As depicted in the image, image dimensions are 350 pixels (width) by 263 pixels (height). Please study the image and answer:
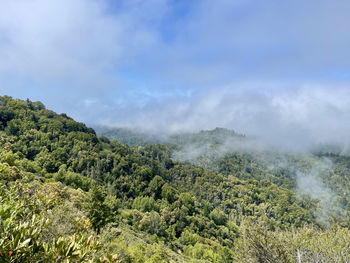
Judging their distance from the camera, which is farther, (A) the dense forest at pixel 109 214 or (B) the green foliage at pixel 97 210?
(B) the green foliage at pixel 97 210

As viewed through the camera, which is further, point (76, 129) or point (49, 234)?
point (76, 129)

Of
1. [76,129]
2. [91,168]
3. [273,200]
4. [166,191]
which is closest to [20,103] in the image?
[76,129]

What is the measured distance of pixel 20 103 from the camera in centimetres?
10644

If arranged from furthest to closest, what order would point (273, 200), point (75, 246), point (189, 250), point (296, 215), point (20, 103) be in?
point (273, 200) → point (296, 215) → point (20, 103) → point (189, 250) → point (75, 246)

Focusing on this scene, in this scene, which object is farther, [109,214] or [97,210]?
[109,214]

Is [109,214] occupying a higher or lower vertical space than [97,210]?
lower

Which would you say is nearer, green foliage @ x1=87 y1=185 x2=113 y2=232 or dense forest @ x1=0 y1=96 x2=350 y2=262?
dense forest @ x1=0 y1=96 x2=350 y2=262

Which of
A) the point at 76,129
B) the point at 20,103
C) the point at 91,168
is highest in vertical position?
the point at 20,103

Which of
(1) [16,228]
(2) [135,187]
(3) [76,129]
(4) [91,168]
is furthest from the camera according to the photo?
(3) [76,129]

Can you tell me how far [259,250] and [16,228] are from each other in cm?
1349

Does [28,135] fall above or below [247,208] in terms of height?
above

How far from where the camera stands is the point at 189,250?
207ft

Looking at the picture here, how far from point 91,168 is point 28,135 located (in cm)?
3107

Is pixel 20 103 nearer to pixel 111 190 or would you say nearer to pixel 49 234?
pixel 111 190
